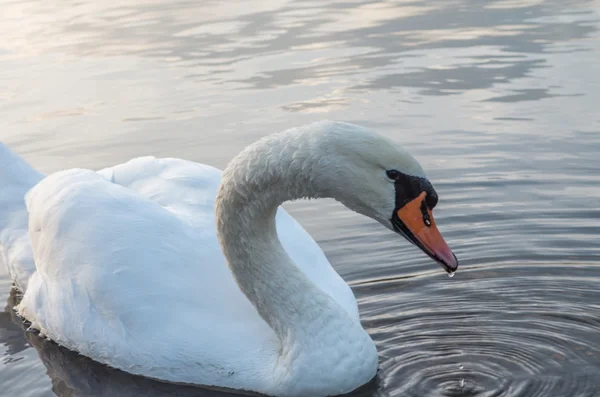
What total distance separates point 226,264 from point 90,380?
105 cm

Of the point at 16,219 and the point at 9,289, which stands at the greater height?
the point at 16,219

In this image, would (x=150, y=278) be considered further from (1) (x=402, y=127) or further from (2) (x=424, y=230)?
(1) (x=402, y=127)

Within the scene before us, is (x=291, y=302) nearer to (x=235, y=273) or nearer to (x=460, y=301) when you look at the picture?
(x=235, y=273)

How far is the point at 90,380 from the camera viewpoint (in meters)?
5.79

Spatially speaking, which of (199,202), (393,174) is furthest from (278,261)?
(393,174)

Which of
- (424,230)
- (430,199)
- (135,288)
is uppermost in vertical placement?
(430,199)

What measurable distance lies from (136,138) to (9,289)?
11.1ft

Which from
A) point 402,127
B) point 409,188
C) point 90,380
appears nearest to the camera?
point 409,188

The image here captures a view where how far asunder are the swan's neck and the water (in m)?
0.42

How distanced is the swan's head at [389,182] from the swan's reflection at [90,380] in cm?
110

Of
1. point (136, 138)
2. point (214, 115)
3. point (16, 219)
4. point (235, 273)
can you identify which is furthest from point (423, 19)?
point (235, 273)

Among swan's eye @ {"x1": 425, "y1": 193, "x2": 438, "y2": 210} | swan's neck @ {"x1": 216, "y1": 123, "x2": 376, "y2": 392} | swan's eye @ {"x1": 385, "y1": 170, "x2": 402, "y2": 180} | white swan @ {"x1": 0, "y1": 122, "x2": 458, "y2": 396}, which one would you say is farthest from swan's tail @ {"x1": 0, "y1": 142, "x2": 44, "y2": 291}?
swan's eye @ {"x1": 425, "y1": 193, "x2": 438, "y2": 210}

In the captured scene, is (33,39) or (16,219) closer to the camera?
(16,219)

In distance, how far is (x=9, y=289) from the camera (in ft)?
24.0
